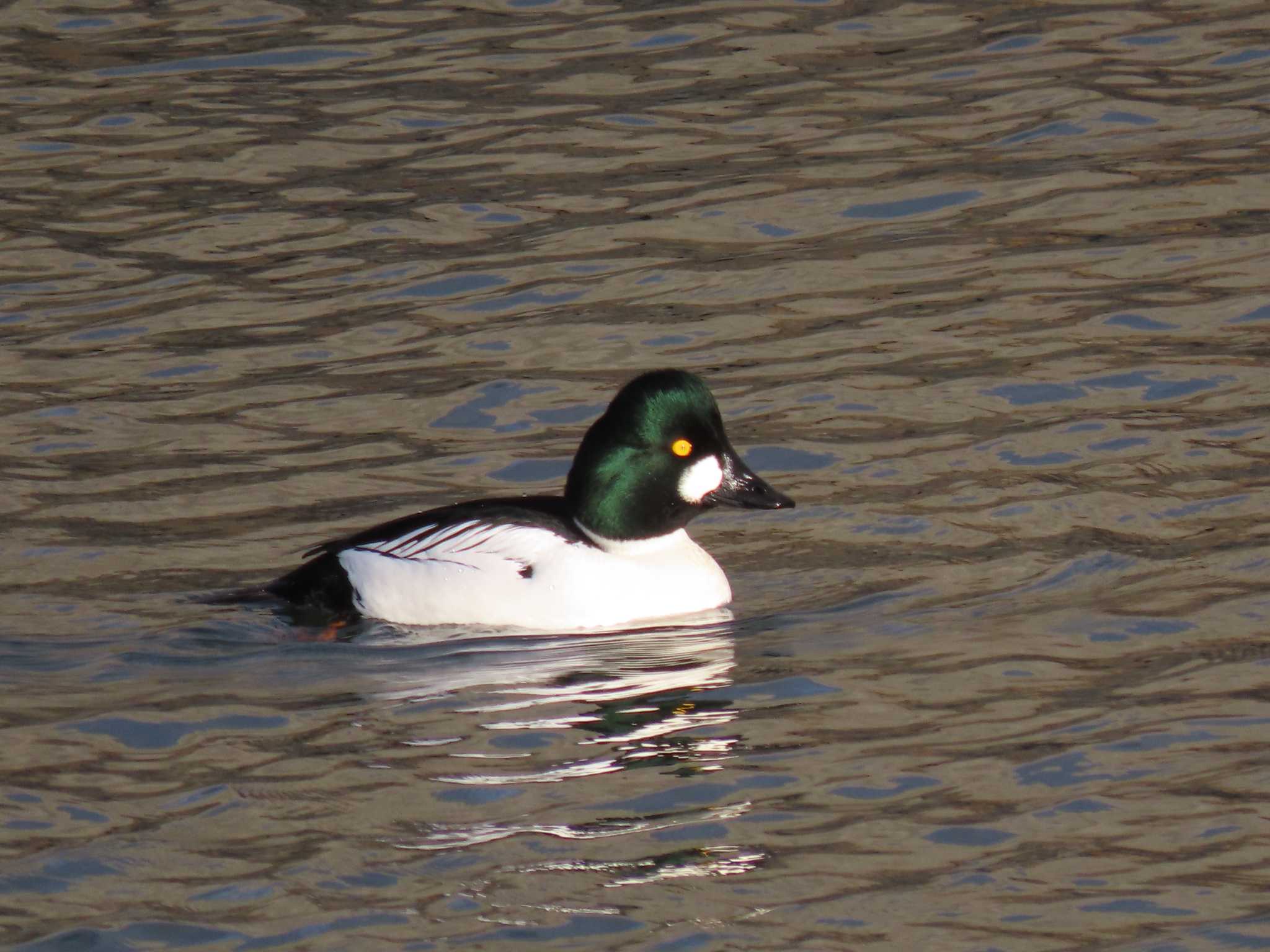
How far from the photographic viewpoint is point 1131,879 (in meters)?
5.84

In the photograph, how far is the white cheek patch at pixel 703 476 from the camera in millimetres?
8383

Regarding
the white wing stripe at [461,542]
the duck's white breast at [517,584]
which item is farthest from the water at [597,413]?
A: the white wing stripe at [461,542]

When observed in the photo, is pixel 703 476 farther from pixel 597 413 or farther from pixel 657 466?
pixel 597 413

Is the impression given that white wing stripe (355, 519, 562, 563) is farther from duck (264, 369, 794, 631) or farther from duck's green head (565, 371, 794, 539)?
duck's green head (565, 371, 794, 539)

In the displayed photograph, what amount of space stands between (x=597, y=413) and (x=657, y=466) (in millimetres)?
1825

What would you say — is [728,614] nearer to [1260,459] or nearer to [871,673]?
[871,673]

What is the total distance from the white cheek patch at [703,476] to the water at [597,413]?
490 mm

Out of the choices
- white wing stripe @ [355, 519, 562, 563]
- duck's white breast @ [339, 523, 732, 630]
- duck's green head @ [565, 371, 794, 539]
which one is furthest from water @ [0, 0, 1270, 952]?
duck's green head @ [565, 371, 794, 539]

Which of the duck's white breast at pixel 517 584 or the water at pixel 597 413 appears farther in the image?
the duck's white breast at pixel 517 584

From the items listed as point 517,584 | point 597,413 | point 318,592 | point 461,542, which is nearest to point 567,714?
point 517,584

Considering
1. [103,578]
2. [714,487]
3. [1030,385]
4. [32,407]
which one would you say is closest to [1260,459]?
[1030,385]

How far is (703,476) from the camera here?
8398 millimetres

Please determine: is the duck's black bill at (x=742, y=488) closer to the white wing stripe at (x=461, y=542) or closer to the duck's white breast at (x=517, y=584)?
the duck's white breast at (x=517, y=584)

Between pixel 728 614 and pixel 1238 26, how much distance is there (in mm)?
7447
